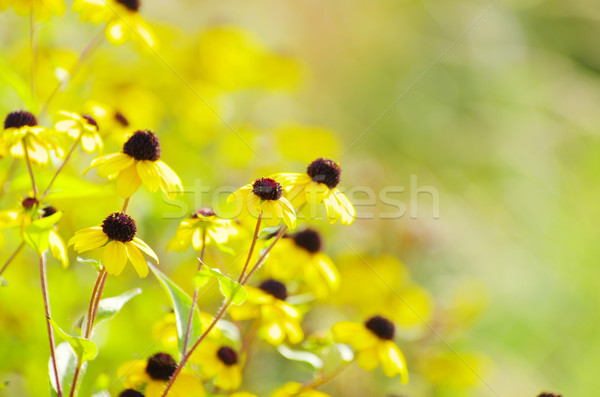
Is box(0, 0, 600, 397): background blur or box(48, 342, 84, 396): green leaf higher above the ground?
box(0, 0, 600, 397): background blur

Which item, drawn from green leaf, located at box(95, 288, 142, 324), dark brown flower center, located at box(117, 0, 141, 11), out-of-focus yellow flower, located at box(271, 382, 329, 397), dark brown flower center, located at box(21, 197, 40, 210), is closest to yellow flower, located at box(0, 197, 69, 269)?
dark brown flower center, located at box(21, 197, 40, 210)

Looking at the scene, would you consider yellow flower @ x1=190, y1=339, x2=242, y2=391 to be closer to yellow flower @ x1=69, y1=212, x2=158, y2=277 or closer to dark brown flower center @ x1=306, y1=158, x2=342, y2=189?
yellow flower @ x1=69, y1=212, x2=158, y2=277

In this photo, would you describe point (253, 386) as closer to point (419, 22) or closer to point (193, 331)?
point (193, 331)

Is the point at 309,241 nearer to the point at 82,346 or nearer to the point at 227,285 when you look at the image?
the point at 227,285

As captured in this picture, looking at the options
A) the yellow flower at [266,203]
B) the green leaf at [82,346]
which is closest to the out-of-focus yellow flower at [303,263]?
the yellow flower at [266,203]

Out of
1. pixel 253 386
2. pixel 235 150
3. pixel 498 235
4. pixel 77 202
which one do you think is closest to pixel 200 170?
pixel 235 150

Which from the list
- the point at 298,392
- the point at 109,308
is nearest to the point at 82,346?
the point at 109,308
